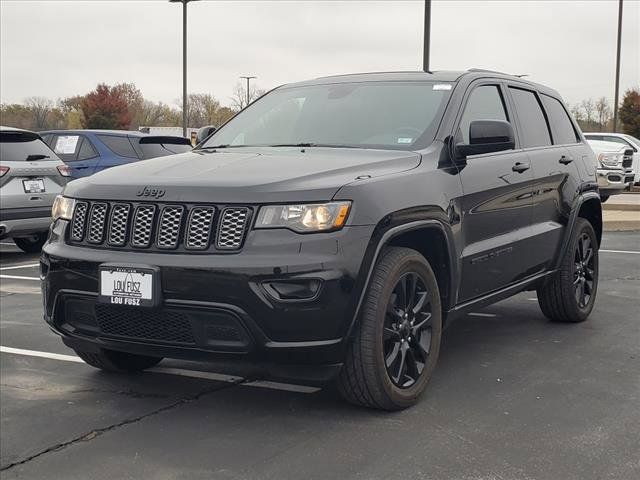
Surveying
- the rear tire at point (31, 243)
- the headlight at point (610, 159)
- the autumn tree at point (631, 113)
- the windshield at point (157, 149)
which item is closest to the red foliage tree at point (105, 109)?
the autumn tree at point (631, 113)

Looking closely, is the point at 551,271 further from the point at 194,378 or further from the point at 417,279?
the point at 194,378

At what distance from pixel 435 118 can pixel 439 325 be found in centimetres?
123

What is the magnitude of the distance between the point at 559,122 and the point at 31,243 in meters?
8.02

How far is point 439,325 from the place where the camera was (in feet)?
14.6

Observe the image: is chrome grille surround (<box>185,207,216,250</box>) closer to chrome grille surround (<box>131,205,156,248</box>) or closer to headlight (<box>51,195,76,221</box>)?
chrome grille surround (<box>131,205,156,248</box>)

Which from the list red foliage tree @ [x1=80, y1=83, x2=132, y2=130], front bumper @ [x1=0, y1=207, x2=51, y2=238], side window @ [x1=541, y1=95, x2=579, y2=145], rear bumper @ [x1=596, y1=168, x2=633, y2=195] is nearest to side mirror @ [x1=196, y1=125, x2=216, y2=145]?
side window @ [x1=541, y1=95, x2=579, y2=145]

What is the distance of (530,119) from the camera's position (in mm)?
5969

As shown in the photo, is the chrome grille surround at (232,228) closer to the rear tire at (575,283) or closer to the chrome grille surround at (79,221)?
the chrome grille surround at (79,221)

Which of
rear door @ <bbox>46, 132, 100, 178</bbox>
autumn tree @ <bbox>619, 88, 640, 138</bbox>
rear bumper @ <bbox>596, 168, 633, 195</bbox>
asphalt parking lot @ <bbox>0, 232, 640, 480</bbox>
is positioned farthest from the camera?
autumn tree @ <bbox>619, 88, 640, 138</bbox>

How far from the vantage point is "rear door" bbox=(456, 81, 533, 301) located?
189 inches

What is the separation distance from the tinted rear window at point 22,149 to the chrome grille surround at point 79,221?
6.62m

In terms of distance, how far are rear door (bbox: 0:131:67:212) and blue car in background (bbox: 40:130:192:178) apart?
6.15 ft

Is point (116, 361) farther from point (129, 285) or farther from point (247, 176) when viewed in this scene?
point (247, 176)

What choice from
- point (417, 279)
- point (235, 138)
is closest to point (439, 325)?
point (417, 279)
